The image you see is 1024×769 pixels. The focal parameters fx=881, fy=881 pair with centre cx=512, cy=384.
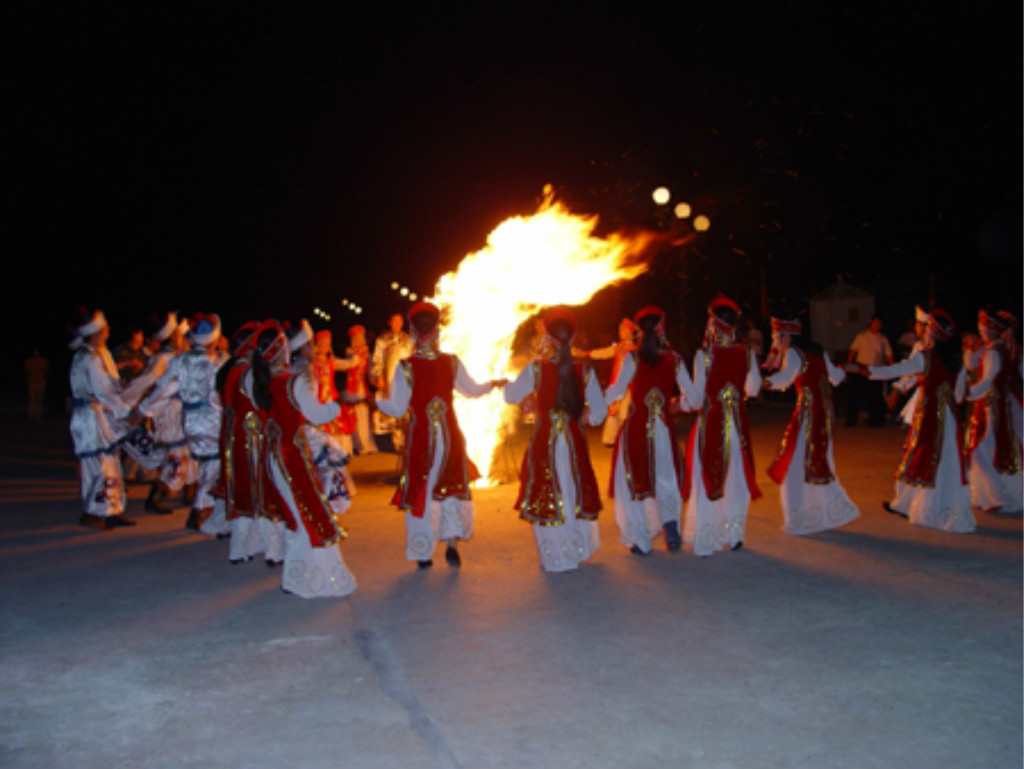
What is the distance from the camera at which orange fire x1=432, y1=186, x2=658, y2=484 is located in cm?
977

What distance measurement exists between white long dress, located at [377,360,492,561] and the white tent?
29.7 metres

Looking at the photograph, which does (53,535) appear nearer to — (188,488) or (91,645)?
(188,488)

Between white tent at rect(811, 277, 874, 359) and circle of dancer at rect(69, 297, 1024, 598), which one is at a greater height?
white tent at rect(811, 277, 874, 359)

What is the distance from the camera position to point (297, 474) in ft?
20.1

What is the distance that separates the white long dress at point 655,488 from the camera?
7.15 meters

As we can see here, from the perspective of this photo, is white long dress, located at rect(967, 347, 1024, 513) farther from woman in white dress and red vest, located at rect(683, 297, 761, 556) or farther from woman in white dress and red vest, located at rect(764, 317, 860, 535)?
woman in white dress and red vest, located at rect(683, 297, 761, 556)

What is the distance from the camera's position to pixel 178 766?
12.0 ft

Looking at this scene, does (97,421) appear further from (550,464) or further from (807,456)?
(807,456)

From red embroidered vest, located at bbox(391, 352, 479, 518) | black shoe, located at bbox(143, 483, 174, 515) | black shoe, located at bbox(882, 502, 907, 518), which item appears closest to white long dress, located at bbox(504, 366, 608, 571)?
red embroidered vest, located at bbox(391, 352, 479, 518)

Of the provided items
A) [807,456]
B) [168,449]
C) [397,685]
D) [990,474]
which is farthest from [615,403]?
[397,685]

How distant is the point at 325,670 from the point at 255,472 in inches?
87.5

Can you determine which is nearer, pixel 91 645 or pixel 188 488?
pixel 91 645

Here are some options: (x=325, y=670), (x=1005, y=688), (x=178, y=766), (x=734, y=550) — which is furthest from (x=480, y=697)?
(x=734, y=550)

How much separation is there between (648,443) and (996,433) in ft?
13.0
